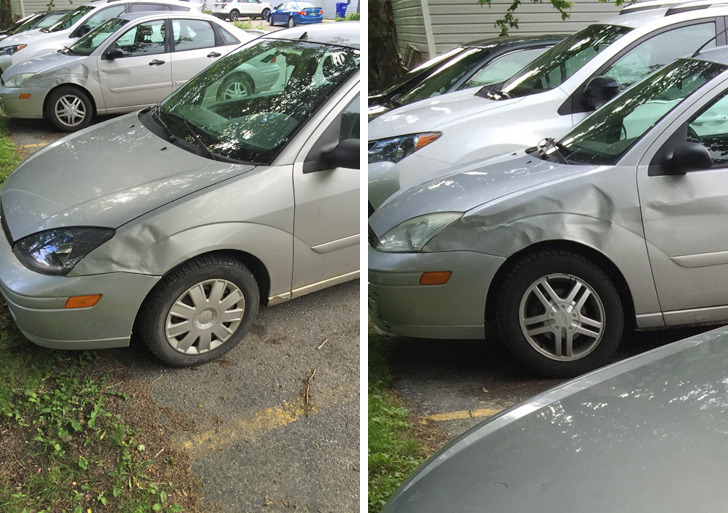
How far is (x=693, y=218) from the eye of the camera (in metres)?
1.61

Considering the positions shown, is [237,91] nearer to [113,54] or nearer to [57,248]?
[113,54]

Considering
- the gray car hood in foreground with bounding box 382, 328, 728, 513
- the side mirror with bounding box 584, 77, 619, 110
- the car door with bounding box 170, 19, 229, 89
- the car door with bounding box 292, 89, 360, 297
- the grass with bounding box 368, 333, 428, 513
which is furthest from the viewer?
the car door with bounding box 170, 19, 229, 89

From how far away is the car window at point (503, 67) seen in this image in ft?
5.81

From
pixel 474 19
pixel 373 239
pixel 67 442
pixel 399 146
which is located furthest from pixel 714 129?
pixel 67 442

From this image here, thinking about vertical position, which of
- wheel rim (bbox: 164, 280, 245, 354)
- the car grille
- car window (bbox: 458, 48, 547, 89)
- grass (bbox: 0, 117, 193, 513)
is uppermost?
car window (bbox: 458, 48, 547, 89)

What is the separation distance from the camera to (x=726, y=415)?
1.11 m

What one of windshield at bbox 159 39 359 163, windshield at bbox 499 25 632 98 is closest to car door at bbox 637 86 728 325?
windshield at bbox 499 25 632 98

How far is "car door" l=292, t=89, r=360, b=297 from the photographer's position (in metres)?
2.03

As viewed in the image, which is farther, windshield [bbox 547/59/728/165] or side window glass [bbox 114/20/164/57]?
side window glass [bbox 114/20/164/57]

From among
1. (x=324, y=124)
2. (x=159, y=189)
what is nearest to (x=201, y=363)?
(x=159, y=189)

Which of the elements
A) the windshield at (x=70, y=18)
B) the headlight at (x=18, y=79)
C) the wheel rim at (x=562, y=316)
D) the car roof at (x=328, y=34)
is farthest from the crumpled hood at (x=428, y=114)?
the headlight at (x=18, y=79)

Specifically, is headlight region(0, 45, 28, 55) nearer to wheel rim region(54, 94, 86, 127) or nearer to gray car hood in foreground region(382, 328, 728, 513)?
wheel rim region(54, 94, 86, 127)

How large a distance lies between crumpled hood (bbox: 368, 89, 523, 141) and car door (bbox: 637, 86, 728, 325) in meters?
0.47

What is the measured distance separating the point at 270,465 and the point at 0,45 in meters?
1.49
